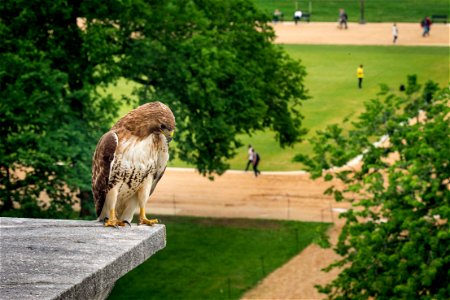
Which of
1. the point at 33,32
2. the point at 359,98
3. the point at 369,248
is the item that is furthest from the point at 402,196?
the point at 359,98

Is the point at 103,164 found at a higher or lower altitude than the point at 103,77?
lower

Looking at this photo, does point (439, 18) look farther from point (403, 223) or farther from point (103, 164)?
point (103, 164)

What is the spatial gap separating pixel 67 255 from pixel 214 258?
36.9 metres

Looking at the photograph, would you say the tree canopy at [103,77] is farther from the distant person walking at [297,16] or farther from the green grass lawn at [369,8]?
the green grass lawn at [369,8]

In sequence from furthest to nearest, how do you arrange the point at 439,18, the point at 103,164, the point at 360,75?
the point at 439,18
the point at 360,75
the point at 103,164

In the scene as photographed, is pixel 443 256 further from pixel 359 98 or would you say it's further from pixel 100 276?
pixel 359 98

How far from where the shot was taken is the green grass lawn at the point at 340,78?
65000 millimetres

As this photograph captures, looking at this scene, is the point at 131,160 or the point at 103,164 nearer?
the point at 131,160

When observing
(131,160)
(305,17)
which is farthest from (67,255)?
(305,17)

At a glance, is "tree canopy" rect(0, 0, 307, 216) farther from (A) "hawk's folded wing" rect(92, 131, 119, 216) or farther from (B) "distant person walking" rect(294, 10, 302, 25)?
(B) "distant person walking" rect(294, 10, 302, 25)

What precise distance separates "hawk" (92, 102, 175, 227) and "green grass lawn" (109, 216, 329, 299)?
Answer: 26795 mm

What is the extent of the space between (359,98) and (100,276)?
69.3m

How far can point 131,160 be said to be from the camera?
514 inches

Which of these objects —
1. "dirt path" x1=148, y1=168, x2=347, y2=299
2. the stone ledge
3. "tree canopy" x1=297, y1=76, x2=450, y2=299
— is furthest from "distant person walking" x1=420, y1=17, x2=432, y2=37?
the stone ledge
